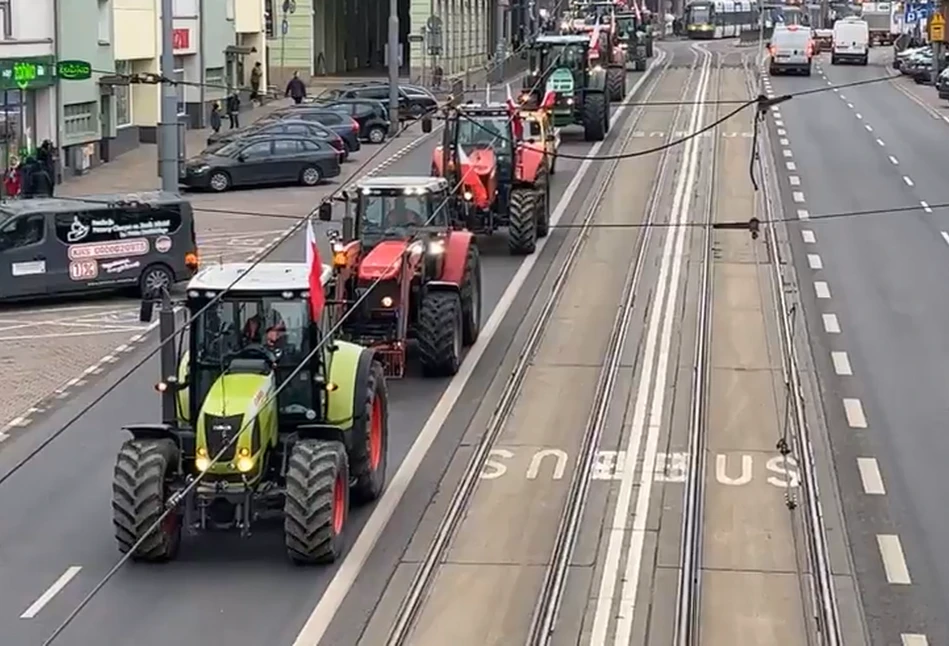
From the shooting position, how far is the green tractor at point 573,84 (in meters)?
47.3

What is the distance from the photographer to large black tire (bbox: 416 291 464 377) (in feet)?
74.6

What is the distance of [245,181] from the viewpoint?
43062 mm

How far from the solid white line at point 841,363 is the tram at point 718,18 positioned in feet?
273

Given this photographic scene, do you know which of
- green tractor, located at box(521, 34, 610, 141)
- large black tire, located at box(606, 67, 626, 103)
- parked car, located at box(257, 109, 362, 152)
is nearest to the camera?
green tractor, located at box(521, 34, 610, 141)

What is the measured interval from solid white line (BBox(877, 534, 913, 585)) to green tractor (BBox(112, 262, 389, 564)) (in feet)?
15.6

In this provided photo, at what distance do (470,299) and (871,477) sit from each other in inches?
282

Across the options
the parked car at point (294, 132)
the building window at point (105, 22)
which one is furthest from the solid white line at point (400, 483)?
the building window at point (105, 22)

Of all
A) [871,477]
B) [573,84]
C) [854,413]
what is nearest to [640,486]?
[871,477]

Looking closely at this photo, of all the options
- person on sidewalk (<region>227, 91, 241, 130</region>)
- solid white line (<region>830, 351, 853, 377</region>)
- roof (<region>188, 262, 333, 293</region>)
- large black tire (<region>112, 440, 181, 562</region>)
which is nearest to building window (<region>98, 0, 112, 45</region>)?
person on sidewalk (<region>227, 91, 241, 130</region>)

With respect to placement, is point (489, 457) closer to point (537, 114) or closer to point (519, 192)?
point (519, 192)

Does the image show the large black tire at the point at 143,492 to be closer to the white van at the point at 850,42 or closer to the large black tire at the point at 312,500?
the large black tire at the point at 312,500

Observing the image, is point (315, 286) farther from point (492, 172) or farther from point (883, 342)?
point (492, 172)

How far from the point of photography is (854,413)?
21531 millimetres

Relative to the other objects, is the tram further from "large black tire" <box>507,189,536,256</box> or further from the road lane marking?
the road lane marking
